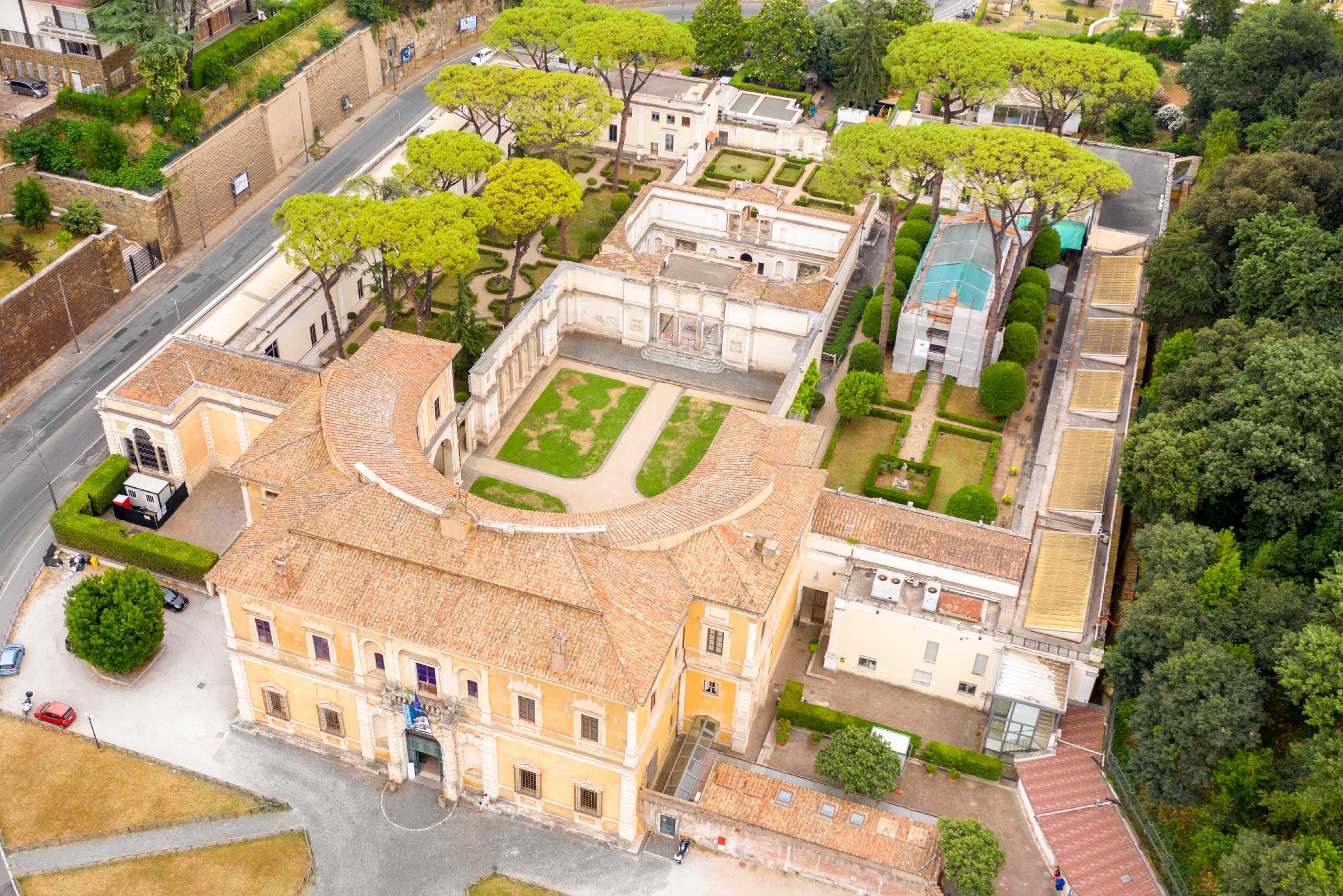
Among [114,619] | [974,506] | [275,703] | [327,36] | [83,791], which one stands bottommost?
[83,791]

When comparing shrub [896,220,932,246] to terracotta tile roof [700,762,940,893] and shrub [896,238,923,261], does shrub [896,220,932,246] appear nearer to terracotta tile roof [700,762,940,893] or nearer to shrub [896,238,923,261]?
shrub [896,238,923,261]

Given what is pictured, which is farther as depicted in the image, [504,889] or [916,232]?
[916,232]

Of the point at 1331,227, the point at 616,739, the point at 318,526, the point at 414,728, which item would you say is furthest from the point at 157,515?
the point at 1331,227

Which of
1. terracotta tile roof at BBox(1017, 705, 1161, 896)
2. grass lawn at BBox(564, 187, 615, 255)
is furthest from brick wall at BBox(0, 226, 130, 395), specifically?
terracotta tile roof at BBox(1017, 705, 1161, 896)

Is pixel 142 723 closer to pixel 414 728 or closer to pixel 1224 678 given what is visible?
pixel 414 728

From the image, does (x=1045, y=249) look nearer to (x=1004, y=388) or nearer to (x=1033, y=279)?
(x=1033, y=279)

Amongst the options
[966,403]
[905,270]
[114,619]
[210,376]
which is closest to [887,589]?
[966,403]

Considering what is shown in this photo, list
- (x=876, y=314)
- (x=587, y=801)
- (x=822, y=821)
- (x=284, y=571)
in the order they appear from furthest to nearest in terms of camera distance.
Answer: (x=876, y=314) < (x=587, y=801) < (x=822, y=821) < (x=284, y=571)

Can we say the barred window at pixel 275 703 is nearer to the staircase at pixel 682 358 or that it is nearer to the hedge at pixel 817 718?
the hedge at pixel 817 718
